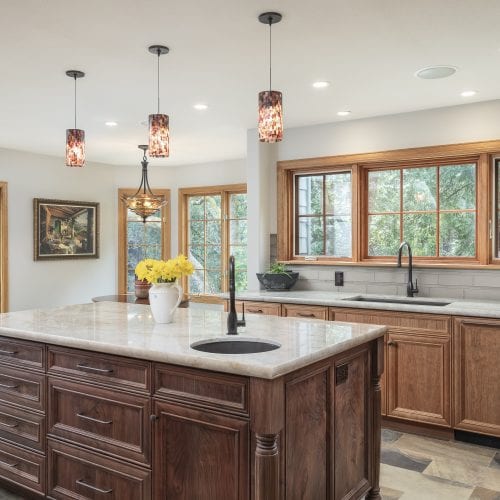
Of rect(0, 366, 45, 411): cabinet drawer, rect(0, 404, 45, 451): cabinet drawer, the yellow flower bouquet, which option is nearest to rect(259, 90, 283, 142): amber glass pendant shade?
the yellow flower bouquet

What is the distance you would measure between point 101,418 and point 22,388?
60 cm

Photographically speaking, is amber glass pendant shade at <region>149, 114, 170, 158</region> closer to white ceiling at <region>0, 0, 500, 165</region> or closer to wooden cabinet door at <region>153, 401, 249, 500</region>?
white ceiling at <region>0, 0, 500, 165</region>

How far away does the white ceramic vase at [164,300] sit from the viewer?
2822mm

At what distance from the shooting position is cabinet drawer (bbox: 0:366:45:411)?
8.64ft

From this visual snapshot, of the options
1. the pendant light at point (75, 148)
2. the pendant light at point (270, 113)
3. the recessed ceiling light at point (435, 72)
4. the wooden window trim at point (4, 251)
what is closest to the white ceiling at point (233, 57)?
the recessed ceiling light at point (435, 72)

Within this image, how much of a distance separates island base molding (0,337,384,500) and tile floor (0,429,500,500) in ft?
1.44

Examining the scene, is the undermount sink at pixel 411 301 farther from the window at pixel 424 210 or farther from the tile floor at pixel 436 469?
the tile floor at pixel 436 469

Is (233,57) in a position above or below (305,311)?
above

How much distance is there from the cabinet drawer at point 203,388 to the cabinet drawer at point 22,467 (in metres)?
0.93

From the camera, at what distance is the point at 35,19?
2.64m

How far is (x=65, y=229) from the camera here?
6.83 m

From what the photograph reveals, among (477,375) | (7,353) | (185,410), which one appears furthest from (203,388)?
(477,375)

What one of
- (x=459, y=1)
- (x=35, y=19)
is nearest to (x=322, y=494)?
(x=459, y=1)

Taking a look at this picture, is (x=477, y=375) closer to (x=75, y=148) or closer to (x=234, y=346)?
(x=234, y=346)
